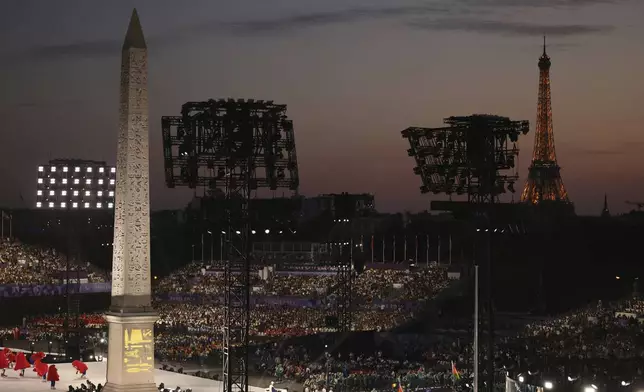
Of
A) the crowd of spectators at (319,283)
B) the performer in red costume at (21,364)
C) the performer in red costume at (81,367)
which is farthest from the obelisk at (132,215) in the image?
the crowd of spectators at (319,283)

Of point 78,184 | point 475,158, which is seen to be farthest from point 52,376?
point 78,184

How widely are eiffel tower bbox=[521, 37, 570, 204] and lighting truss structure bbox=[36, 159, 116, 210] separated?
4330cm

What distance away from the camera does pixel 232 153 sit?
A: 36219 mm

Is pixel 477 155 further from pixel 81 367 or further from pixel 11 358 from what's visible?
pixel 11 358

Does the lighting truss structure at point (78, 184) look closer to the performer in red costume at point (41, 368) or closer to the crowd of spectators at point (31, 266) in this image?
the crowd of spectators at point (31, 266)

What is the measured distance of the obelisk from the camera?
32938 mm

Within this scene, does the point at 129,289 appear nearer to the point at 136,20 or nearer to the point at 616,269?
the point at 136,20

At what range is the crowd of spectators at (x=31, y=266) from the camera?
84.7m

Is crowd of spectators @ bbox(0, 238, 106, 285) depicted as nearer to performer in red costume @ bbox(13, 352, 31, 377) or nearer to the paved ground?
the paved ground

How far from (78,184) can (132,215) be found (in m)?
103

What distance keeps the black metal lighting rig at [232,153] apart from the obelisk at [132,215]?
9.96ft

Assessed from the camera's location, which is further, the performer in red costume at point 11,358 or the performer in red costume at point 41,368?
the performer in red costume at point 11,358

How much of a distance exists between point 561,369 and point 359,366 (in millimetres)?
12854

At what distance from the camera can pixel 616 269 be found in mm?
85125
